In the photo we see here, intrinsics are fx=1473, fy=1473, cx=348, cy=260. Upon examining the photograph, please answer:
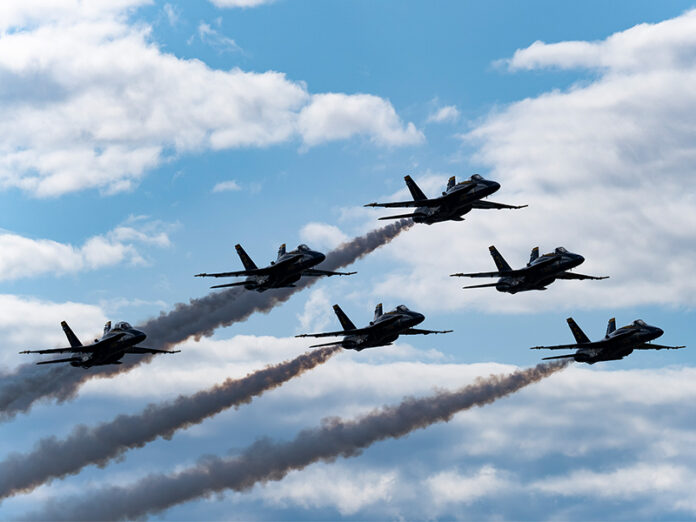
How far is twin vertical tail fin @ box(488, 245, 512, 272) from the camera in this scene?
6329 inches

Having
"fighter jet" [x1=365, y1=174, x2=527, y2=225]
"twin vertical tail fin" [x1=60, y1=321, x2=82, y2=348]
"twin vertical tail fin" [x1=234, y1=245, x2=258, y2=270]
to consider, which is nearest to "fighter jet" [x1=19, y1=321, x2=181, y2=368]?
"twin vertical tail fin" [x1=60, y1=321, x2=82, y2=348]

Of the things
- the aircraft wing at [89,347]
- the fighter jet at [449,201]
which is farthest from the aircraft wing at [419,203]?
the aircraft wing at [89,347]

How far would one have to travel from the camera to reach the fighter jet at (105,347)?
147m

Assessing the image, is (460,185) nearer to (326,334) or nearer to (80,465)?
(326,334)

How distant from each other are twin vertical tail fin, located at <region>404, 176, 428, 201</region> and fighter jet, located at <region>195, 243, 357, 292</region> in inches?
506

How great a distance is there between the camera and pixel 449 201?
159 meters

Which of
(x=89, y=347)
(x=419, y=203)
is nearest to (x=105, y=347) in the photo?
(x=89, y=347)

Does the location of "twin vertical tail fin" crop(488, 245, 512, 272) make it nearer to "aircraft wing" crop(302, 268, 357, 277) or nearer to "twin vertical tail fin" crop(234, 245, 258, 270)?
"aircraft wing" crop(302, 268, 357, 277)

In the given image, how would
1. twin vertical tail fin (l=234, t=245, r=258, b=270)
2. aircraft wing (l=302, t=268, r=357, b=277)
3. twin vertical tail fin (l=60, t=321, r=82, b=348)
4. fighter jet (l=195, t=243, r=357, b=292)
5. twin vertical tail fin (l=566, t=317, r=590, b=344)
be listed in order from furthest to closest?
aircraft wing (l=302, t=268, r=357, b=277) < twin vertical tail fin (l=234, t=245, r=258, b=270) < twin vertical tail fin (l=566, t=317, r=590, b=344) < fighter jet (l=195, t=243, r=357, b=292) < twin vertical tail fin (l=60, t=321, r=82, b=348)

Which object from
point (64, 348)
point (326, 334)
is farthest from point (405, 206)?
point (64, 348)

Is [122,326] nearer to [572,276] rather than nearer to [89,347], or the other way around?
[89,347]

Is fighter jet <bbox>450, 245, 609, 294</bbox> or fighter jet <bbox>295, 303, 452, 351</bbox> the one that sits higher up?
fighter jet <bbox>450, 245, 609, 294</bbox>

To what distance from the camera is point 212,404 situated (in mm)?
163375

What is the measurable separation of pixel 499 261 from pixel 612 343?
15412 mm
